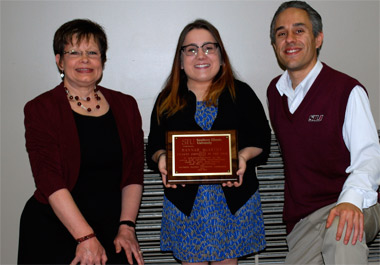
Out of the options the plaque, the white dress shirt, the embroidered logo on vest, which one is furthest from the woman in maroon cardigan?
the white dress shirt

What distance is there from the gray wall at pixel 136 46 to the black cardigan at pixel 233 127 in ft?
2.43

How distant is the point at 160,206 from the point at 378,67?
6.43ft

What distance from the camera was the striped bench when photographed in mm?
3061

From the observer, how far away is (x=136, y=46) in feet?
10.4

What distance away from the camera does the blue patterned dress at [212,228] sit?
2.29 m

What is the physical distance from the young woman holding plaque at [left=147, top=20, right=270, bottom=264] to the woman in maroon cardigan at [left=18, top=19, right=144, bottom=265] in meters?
0.22

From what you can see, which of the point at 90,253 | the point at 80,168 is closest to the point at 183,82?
the point at 80,168

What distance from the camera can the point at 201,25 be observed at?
2.51 meters

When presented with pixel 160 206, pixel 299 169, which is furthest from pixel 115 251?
pixel 299 169

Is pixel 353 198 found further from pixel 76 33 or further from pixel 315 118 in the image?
pixel 76 33

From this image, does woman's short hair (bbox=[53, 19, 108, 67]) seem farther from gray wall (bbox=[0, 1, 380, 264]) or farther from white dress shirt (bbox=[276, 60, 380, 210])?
white dress shirt (bbox=[276, 60, 380, 210])

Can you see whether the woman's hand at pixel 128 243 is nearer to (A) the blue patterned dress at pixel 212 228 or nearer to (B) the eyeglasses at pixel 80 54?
(A) the blue patterned dress at pixel 212 228

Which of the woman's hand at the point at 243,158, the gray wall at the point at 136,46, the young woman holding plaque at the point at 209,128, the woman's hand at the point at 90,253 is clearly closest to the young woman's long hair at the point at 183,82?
the young woman holding plaque at the point at 209,128

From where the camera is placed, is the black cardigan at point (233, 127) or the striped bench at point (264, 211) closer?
the black cardigan at point (233, 127)
